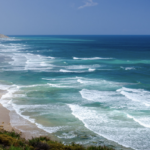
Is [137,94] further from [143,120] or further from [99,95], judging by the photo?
[143,120]

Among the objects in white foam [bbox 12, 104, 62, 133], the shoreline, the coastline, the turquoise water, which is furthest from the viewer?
white foam [bbox 12, 104, 62, 133]

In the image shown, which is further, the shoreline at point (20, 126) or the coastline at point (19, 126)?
the coastline at point (19, 126)

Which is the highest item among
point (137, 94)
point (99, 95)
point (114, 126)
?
point (137, 94)

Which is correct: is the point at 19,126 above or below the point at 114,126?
below

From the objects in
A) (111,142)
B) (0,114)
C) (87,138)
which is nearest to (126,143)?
(111,142)

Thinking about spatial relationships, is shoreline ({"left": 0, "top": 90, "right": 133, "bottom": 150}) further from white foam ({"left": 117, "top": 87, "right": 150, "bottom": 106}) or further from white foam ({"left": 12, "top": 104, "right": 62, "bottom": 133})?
white foam ({"left": 117, "top": 87, "right": 150, "bottom": 106})

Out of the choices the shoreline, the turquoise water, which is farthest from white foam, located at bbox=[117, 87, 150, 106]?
the shoreline

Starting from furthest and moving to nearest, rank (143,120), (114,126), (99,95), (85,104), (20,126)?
1. (99,95)
2. (85,104)
3. (143,120)
4. (114,126)
5. (20,126)

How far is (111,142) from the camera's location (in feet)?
53.9

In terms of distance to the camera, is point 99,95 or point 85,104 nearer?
point 85,104

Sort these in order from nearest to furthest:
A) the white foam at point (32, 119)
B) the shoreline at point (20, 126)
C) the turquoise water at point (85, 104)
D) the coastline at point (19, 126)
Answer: the shoreline at point (20, 126), the coastline at point (19, 126), the turquoise water at point (85, 104), the white foam at point (32, 119)

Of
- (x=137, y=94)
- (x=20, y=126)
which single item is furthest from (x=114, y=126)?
(x=137, y=94)

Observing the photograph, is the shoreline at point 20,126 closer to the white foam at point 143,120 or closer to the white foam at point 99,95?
the white foam at point 143,120

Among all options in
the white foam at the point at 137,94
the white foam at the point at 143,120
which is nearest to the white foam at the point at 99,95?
the white foam at the point at 137,94
